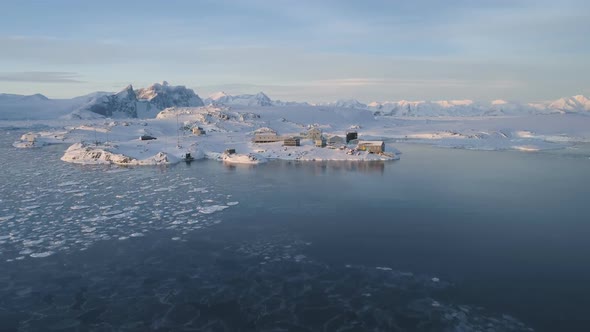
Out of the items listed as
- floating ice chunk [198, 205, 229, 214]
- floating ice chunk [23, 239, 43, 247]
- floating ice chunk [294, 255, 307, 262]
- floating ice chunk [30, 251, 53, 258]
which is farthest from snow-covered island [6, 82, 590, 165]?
floating ice chunk [294, 255, 307, 262]

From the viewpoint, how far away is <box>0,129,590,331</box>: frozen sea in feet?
47.1

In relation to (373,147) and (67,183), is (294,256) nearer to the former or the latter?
(67,183)

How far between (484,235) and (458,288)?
760 cm

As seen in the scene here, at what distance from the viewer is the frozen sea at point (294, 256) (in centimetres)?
1435

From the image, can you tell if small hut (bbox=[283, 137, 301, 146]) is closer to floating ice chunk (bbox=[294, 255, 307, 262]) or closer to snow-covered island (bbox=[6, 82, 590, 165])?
snow-covered island (bbox=[6, 82, 590, 165])

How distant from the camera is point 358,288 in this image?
16.3m

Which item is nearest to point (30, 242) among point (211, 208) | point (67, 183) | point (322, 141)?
point (211, 208)

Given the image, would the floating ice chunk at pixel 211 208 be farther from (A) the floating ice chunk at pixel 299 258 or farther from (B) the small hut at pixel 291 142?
(B) the small hut at pixel 291 142

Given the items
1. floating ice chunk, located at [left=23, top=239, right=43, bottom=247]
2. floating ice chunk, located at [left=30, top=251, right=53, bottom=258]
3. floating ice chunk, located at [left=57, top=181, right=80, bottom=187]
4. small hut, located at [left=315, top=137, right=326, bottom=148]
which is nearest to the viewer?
floating ice chunk, located at [left=30, top=251, right=53, bottom=258]

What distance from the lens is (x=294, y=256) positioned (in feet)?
64.3

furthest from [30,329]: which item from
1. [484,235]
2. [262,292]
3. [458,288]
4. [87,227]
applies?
[484,235]

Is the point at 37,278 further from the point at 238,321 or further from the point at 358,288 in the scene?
the point at 358,288

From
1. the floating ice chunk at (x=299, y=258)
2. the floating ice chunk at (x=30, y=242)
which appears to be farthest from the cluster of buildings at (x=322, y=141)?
the floating ice chunk at (x=30, y=242)

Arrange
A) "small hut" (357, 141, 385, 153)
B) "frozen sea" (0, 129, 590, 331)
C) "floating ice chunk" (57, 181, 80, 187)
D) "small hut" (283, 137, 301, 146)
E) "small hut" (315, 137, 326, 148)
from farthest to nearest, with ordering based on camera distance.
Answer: "small hut" (283, 137, 301, 146) < "small hut" (315, 137, 326, 148) < "small hut" (357, 141, 385, 153) < "floating ice chunk" (57, 181, 80, 187) < "frozen sea" (0, 129, 590, 331)
